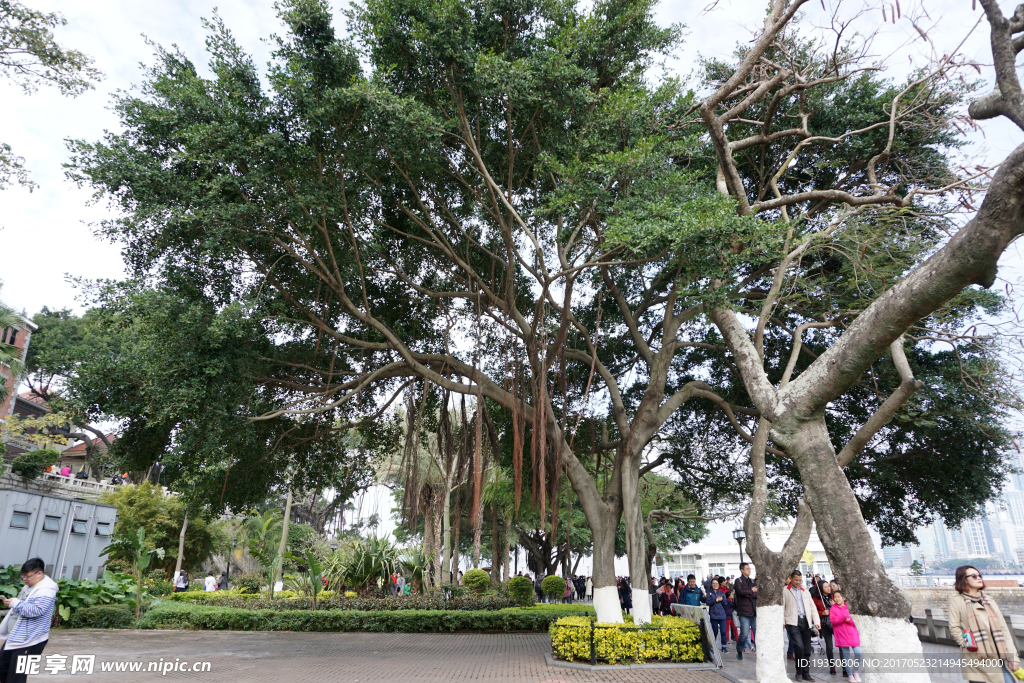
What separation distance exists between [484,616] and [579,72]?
13.4m

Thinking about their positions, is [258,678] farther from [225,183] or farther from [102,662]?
[225,183]

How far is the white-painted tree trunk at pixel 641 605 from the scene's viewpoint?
10.2m

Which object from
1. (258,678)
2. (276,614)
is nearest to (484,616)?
(276,614)

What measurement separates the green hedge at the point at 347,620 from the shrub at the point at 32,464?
7.02 m

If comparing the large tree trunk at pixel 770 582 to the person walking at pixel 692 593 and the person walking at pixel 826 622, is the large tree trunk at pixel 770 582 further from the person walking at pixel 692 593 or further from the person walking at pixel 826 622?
the person walking at pixel 692 593

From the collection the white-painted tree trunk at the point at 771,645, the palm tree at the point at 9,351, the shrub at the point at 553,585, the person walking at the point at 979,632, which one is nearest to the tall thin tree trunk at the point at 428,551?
the shrub at the point at 553,585

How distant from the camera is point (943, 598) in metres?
16.5

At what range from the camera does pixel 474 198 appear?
37.1 ft

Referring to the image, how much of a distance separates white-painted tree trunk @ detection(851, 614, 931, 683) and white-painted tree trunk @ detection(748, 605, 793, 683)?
142 cm

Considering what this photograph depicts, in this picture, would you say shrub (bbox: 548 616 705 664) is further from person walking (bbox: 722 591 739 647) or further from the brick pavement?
person walking (bbox: 722 591 739 647)

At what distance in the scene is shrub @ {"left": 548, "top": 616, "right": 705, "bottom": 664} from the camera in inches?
375

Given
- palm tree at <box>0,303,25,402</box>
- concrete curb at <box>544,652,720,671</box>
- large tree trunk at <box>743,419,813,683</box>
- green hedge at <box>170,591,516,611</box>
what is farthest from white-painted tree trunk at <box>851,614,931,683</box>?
palm tree at <box>0,303,25,402</box>

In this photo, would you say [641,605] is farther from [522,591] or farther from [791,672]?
[522,591]

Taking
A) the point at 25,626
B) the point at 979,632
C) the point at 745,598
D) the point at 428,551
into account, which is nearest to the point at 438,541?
the point at 428,551
